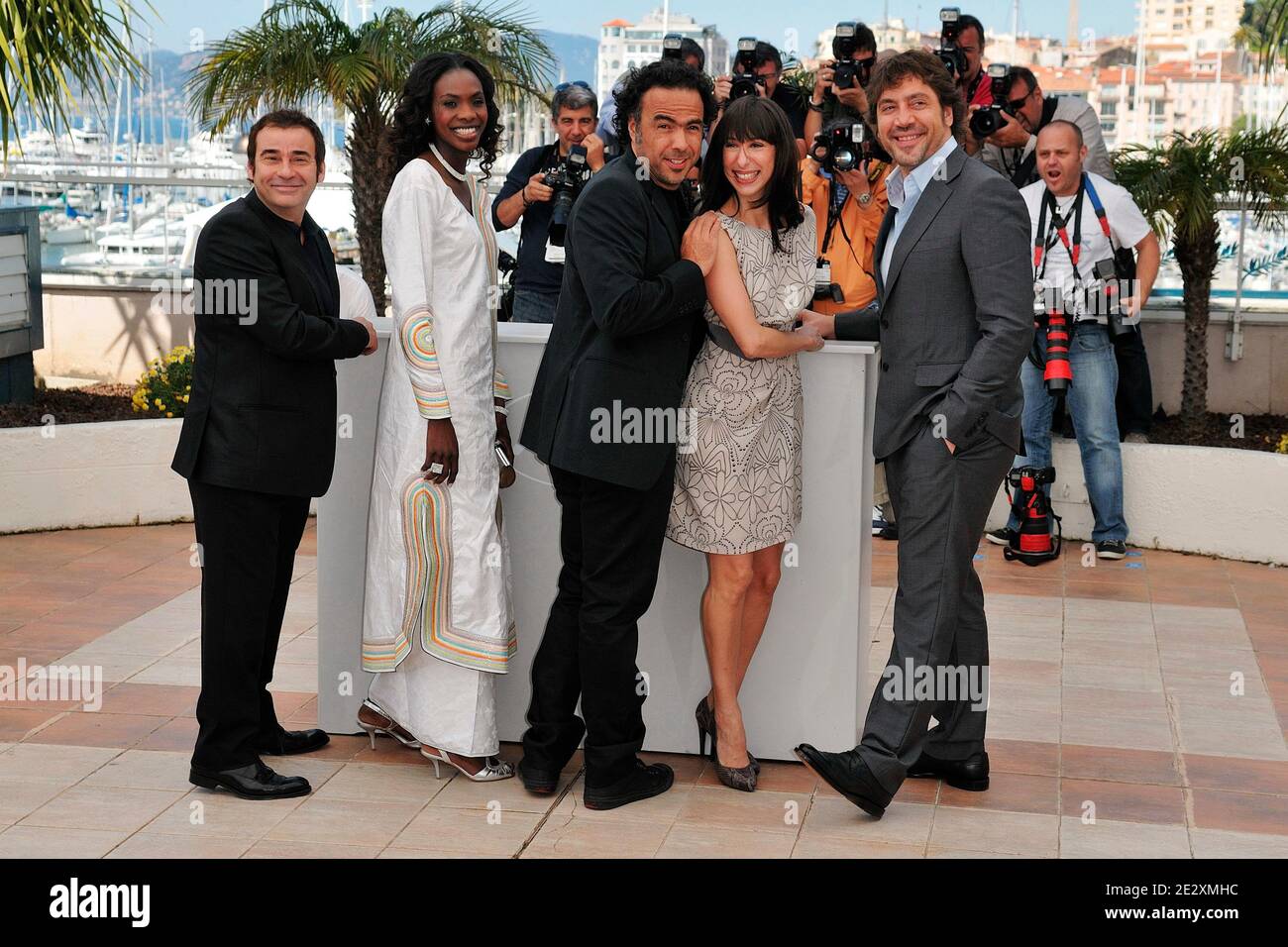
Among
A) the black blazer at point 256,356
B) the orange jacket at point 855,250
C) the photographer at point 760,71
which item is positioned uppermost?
the photographer at point 760,71

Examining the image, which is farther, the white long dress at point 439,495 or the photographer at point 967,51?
the photographer at point 967,51

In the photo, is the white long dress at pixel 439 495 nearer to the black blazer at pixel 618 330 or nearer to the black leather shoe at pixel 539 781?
the black leather shoe at pixel 539 781

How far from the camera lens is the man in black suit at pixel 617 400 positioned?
12.0 feet

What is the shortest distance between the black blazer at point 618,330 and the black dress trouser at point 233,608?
77cm

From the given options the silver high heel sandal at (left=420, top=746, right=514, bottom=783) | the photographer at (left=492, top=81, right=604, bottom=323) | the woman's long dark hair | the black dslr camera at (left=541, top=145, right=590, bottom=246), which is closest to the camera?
the woman's long dark hair

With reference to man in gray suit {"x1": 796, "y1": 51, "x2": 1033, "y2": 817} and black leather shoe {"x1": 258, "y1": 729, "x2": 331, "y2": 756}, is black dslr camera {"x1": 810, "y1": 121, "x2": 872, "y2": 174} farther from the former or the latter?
black leather shoe {"x1": 258, "y1": 729, "x2": 331, "y2": 756}

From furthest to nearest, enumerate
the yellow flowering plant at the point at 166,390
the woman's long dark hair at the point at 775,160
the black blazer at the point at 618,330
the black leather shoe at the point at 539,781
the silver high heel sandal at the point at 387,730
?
the yellow flowering plant at the point at 166,390, the silver high heel sandal at the point at 387,730, the black leather shoe at the point at 539,781, the woman's long dark hair at the point at 775,160, the black blazer at the point at 618,330

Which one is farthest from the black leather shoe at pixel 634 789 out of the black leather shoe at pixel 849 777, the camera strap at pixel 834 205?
the camera strap at pixel 834 205

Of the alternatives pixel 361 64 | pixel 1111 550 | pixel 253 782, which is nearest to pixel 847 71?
pixel 1111 550

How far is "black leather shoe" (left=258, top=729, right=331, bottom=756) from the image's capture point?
14.0 feet

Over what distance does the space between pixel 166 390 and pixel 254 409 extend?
4.01 meters

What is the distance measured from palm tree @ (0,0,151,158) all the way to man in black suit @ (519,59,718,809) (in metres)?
3.97

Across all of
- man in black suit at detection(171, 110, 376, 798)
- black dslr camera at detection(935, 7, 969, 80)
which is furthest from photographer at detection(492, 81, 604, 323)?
man in black suit at detection(171, 110, 376, 798)
